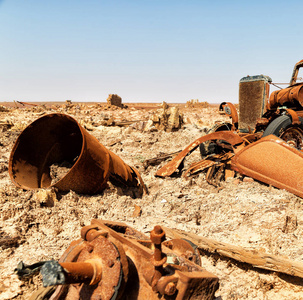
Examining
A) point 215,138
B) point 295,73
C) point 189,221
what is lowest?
point 189,221

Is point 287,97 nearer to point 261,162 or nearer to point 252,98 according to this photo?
point 252,98

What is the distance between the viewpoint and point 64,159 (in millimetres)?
5473

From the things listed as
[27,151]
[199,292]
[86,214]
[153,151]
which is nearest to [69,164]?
[27,151]

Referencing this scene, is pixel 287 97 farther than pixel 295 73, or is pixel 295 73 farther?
pixel 295 73

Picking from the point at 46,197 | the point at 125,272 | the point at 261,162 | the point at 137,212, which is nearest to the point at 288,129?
the point at 261,162

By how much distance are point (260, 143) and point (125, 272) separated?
347cm

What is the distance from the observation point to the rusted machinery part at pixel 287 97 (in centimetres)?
575

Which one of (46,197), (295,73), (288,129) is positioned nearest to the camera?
(46,197)

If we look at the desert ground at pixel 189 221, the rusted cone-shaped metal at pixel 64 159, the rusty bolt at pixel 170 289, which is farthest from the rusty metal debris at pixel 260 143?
the rusty bolt at pixel 170 289

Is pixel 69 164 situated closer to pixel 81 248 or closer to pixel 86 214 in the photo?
pixel 86 214

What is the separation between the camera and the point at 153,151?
7398 millimetres

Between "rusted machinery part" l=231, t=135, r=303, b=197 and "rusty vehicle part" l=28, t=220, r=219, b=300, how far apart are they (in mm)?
2572

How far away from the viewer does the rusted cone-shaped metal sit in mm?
3883

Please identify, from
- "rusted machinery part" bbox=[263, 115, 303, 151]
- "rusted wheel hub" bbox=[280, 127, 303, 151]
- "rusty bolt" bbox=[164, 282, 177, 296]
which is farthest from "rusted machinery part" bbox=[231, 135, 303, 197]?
"rusty bolt" bbox=[164, 282, 177, 296]
